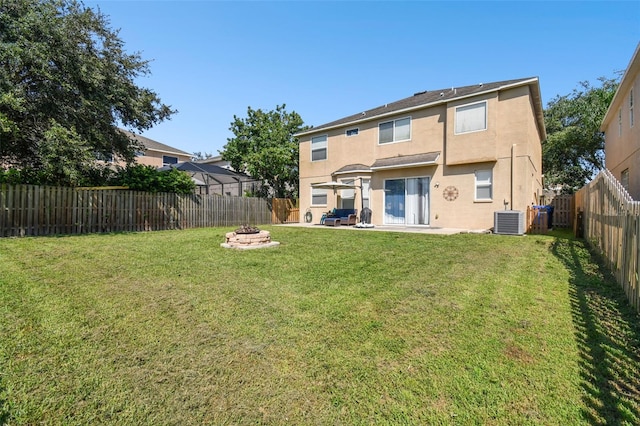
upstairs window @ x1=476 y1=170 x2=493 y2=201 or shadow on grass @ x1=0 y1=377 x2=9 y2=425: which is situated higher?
upstairs window @ x1=476 y1=170 x2=493 y2=201

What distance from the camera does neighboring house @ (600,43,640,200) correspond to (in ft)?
32.4

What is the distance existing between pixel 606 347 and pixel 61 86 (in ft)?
49.4

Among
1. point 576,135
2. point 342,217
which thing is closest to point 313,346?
point 342,217

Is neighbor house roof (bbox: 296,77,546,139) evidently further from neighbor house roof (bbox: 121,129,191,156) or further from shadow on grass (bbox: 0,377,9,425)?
neighbor house roof (bbox: 121,129,191,156)

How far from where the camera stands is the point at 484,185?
13078 mm

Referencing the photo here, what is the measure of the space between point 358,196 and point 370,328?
45.4 feet

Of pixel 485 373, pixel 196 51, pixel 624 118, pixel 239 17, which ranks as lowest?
pixel 485 373

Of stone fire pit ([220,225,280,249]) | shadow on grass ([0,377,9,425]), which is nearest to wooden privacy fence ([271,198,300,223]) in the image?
stone fire pit ([220,225,280,249])

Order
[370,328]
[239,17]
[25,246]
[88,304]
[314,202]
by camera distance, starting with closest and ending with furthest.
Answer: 1. [370,328]
2. [88,304]
3. [25,246]
4. [239,17]
5. [314,202]

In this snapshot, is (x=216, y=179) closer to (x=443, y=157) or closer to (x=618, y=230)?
(x=443, y=157)

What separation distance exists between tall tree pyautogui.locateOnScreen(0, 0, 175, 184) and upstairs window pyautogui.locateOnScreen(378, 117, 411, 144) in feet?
37.1

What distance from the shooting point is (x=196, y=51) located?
12484 mm

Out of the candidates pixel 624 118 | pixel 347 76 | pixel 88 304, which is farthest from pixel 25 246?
pixel 624 118

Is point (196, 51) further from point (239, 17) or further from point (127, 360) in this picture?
point (127, 360)
